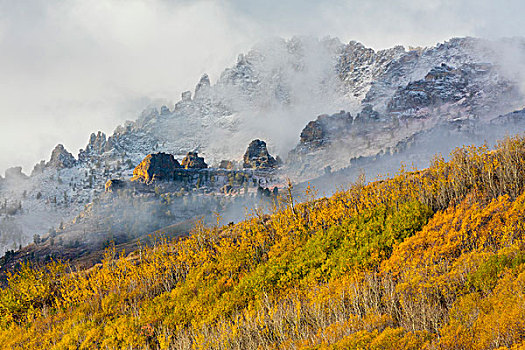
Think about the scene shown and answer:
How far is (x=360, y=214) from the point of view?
38062 millimetres

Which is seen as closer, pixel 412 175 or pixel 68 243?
pixel 412 175

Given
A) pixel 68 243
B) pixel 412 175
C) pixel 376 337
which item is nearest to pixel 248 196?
pixel 68 243

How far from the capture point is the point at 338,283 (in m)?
26.5

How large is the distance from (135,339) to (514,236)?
96.1ft

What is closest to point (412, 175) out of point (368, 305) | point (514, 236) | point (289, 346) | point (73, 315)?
point (514, 236)

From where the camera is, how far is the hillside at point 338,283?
642 inches

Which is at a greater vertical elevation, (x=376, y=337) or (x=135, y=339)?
(x=376, y=337)

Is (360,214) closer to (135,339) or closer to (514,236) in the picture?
(514,236)

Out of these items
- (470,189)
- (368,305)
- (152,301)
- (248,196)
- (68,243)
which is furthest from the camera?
(248,196)

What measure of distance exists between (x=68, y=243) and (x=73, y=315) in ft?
392

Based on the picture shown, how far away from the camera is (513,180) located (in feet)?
96.9

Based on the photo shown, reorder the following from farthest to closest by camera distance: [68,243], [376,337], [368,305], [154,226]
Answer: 1. [154,226]
2. [68,243]
3. [368,305]
4. [376,337]

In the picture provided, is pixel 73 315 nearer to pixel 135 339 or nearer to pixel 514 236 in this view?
pixel 135 339

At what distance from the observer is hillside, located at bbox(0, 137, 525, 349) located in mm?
16297
